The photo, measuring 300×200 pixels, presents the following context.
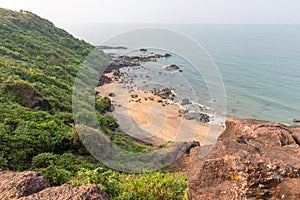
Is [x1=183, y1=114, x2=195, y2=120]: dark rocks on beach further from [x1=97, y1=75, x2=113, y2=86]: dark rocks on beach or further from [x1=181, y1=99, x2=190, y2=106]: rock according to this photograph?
[x1=97, y1=75, x2=113, y2=86]: dark rocks on beach

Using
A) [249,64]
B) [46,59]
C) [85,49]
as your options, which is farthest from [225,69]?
[46,59]

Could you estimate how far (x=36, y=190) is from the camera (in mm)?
4312

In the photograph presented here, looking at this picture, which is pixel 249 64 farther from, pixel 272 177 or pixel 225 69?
pixel 272 177

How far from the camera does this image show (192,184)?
4.83m

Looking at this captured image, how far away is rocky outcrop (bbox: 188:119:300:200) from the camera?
4.20 meters

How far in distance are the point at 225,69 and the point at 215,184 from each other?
58.6 m

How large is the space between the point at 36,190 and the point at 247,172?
3.43 meters

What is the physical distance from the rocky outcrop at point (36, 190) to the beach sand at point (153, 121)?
17.0 metres

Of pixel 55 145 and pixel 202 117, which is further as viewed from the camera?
pixel 202 117

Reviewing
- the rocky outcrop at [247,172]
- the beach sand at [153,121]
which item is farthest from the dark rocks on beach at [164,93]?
the rocky outcrop at [247,172]

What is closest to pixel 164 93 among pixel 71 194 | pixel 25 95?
pixel 25 95

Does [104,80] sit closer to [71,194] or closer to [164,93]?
[164,93]

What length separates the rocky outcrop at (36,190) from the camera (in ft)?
12.8

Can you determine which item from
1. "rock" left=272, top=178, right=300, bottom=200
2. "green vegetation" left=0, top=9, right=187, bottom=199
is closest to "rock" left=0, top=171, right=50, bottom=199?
"green vegetation" left=0, top=9, right=187, bottom=199
